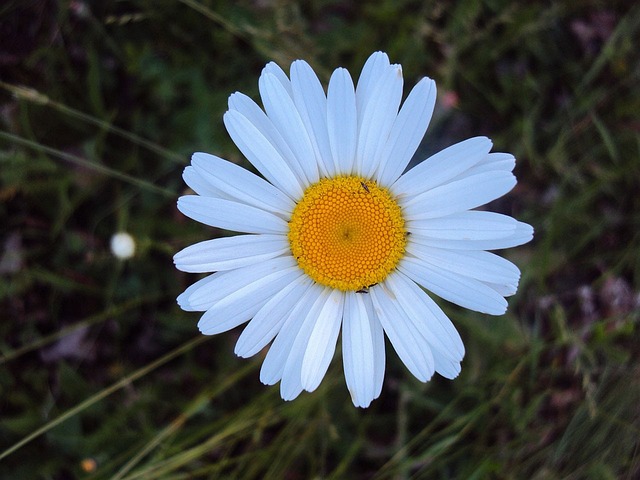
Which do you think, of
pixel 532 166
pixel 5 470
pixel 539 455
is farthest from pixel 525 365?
pixel 5 470

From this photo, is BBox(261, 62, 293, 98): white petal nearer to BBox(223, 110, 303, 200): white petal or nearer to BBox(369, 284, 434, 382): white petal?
BBox(223, 110, 303, 200): white petal

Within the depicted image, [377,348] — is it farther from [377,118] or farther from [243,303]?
[377,118]

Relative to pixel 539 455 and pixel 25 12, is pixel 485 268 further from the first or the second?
pixel 25 12

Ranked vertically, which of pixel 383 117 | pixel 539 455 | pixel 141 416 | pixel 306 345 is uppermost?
pixel 141 416

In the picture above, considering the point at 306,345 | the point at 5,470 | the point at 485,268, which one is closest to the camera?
the point at 485,268

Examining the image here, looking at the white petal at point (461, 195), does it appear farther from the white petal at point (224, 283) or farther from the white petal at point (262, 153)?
the white petal at point (224, 283)

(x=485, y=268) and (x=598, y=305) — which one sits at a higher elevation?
(x=598, y=305)
